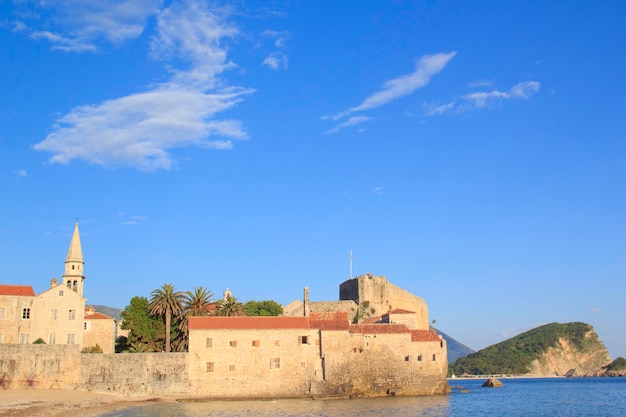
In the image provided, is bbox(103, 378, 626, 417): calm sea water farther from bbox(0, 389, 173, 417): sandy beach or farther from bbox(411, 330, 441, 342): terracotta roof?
bbox(411, 330, 441, 342): terracotta roof

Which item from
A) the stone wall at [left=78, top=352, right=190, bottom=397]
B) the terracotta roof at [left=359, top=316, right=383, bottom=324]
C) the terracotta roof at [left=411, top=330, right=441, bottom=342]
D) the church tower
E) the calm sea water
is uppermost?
the church tower

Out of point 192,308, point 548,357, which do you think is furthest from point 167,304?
point 548,357

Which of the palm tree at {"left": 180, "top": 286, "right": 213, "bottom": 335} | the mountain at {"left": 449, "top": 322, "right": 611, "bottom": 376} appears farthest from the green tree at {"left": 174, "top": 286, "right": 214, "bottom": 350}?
the mountain at {"left": 449, "top": 322, "right": 611, "bottom": 376}

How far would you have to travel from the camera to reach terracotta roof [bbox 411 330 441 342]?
59844mm

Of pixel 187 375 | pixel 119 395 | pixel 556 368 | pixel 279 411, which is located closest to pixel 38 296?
pixel 119 395

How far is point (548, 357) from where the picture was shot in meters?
189

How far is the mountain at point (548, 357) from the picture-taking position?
597 ft

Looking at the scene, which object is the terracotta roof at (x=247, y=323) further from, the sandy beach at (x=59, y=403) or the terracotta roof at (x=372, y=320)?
the terracotta roof at (x=372, y=320)

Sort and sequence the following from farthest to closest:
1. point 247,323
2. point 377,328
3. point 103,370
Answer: point 377,328 < point 247,323 < point 103,370

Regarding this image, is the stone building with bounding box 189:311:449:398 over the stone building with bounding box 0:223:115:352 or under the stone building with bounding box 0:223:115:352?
under

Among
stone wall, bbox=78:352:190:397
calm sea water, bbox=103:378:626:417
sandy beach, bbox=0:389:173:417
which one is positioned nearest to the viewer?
sandy beach, bbox=0:389:173:417

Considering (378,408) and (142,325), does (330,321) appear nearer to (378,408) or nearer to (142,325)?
(378,408)

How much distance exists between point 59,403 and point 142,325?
52.6 ft

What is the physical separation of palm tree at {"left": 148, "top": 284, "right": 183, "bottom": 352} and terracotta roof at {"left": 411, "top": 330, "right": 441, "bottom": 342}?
22811 millimetres
